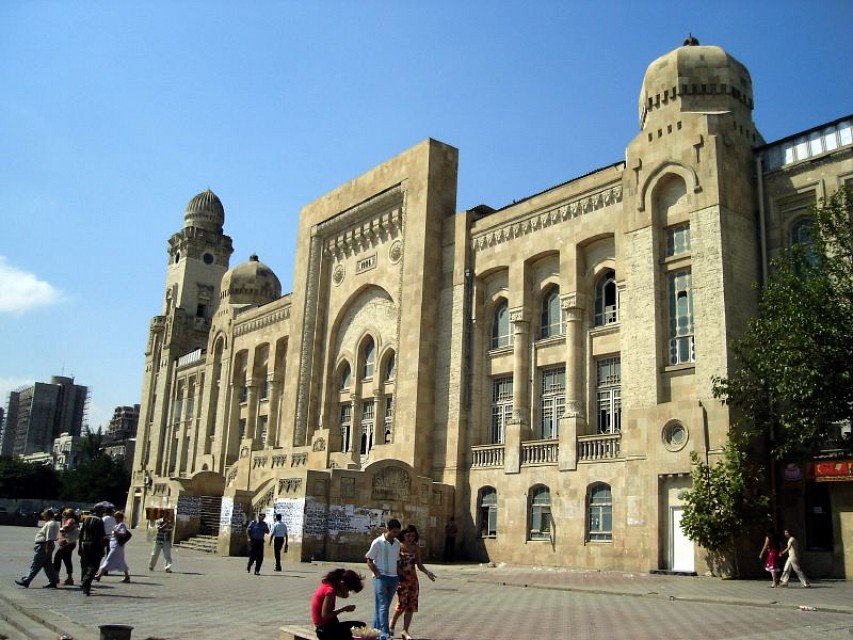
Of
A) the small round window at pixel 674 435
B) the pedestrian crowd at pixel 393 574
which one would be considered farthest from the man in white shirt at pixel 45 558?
the small round window at pixel 674 435

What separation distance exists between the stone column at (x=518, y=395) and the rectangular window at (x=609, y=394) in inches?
111

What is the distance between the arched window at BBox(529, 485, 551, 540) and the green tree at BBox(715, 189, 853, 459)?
7.40m

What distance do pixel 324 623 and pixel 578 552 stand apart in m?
18.1

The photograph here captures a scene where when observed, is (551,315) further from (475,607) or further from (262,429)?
(262,429)

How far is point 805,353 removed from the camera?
724 inches

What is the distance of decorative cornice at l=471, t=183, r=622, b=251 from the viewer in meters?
27.2

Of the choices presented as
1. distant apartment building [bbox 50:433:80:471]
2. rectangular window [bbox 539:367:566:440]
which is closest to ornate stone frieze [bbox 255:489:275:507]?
rectangular window [bbox 539:367:566:440]

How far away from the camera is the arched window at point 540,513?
1044 inches

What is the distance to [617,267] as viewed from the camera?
26422 mm

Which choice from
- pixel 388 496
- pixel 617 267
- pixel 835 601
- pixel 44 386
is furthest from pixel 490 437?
pixel 44 386

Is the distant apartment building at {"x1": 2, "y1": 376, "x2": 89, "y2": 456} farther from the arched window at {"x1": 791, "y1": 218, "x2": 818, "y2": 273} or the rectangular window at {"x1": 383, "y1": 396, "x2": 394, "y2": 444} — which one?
the arched window at {"x1": 791, "y1": 218, "x2": 818, "y2": 273}

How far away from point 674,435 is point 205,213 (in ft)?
179

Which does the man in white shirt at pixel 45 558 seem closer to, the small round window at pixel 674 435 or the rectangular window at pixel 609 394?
the small round window at pixel 674 435

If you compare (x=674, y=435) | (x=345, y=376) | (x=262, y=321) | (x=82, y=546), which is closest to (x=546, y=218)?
(x=674, y=435)
